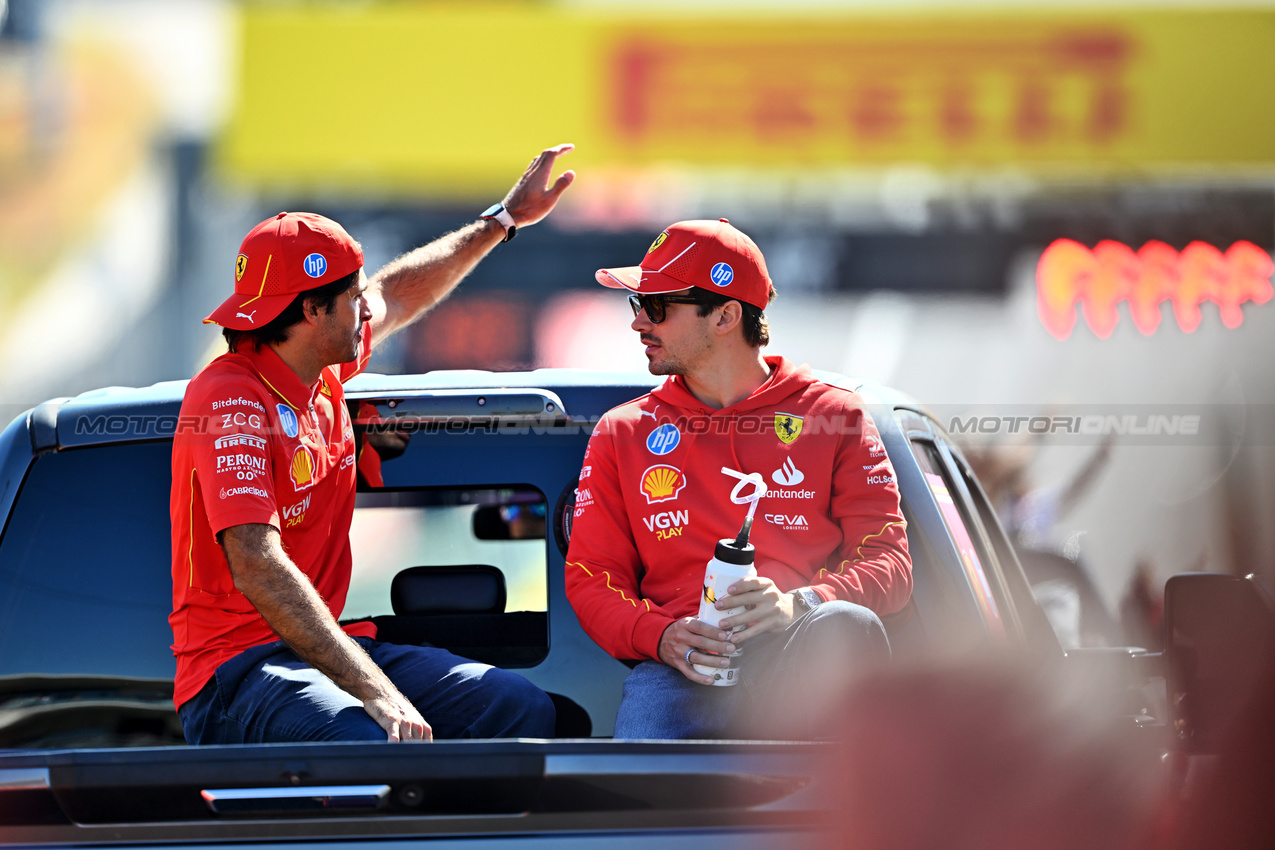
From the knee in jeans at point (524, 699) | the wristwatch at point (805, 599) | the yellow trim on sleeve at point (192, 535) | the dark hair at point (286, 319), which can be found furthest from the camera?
the dark hair at point (286, 319)

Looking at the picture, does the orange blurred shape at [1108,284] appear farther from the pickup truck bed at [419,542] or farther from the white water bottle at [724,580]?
the white water bottle at [724,580]

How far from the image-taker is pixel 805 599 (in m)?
2.87

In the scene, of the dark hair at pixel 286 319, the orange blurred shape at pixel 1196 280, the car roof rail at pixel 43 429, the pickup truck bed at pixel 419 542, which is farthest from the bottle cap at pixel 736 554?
the orange blurred shape at pixel 1196 280

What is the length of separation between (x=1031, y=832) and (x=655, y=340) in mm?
1778

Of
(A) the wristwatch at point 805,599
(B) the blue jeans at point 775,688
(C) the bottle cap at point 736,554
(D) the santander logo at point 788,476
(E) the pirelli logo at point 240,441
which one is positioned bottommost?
(B) the blue jeans at point 775,688

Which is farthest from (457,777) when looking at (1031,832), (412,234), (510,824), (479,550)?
(412,234)

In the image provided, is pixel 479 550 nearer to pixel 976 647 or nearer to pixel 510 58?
pixel 976 647

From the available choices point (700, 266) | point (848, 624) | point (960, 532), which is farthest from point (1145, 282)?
point (848, 624)

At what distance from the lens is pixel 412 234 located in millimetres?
13906

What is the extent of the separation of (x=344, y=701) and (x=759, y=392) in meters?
1.21

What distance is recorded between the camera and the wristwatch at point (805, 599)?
9.35 feet

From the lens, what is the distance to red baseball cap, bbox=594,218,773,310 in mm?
3322

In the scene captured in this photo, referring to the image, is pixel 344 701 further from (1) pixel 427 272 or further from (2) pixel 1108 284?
(2) pixel 1108 284

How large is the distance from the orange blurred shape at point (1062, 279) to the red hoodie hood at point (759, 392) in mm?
10933
